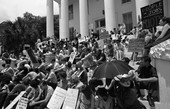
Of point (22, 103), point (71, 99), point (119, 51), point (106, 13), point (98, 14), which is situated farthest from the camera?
point (98, 14)

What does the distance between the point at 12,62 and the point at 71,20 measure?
24.4 meters

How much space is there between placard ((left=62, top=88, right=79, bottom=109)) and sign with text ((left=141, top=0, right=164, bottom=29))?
452 centimetres

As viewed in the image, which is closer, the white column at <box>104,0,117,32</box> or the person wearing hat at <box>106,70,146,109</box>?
the person wearing hat at <box>106,70,146,109</box>

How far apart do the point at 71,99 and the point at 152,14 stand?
5050 mm

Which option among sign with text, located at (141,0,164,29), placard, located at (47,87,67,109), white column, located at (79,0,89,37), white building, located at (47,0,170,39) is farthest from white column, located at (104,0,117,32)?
placard, located at (47,87,67,109)

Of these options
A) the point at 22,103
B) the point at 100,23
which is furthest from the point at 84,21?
the point at 22,103

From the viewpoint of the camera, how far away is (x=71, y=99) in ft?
15.7

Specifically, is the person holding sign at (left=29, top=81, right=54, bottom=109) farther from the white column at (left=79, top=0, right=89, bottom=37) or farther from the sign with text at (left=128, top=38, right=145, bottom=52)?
the white column at (left=79, top=0, right=89, bottom=37)

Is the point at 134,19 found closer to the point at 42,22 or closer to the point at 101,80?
the point at 101,80

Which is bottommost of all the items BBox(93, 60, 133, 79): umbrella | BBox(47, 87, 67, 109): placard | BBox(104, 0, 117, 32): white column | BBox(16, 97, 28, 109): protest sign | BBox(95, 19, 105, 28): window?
BBox(16, 97, 28, 109): protest sign

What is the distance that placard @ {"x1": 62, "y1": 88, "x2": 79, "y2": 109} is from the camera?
15.3 ft

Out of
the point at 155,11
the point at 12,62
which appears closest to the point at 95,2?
the point at 12,62

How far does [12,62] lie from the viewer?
40.9 feet

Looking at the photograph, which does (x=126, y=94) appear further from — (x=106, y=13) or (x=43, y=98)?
(x=106, y=13)
